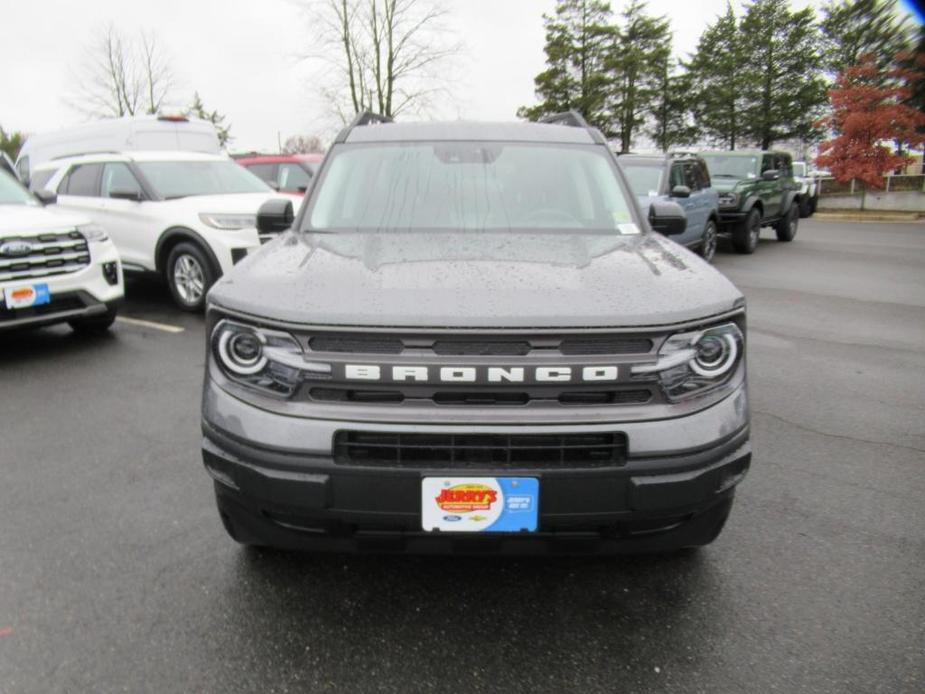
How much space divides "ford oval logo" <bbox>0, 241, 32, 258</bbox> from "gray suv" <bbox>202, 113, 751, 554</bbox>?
13.4ft

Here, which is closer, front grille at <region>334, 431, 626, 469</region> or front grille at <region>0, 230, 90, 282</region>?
front grille at <region>334, 431, 626, 469</region>

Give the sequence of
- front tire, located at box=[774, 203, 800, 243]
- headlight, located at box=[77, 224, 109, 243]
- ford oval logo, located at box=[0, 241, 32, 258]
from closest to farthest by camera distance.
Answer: ford oval logo, located at box=[0, 241, 32, 258], headlight, located at box=[77, 224, 109, 243], front tire, located at box=[774, 203, 800, 243]

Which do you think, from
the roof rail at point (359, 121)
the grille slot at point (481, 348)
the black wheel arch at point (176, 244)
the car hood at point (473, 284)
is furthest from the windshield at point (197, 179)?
the grille slot at point (481, 348)

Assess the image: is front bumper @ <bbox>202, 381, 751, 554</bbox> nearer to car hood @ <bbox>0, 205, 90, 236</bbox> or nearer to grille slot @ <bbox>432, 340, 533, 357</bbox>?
grille slot @ <bbox>432, 340, 533, 357</bbox>

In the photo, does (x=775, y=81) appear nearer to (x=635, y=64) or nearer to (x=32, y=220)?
(x=635, y=64)

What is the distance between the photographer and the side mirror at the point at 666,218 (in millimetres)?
3789

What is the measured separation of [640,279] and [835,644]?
1343 mm

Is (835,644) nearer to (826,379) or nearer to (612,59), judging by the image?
(826,379)

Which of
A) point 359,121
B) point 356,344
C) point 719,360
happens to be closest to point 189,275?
point 359,121

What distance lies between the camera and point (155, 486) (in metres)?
3.48

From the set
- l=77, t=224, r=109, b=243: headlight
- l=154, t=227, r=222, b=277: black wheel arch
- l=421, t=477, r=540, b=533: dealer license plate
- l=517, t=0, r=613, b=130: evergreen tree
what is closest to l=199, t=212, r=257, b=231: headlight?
l=154, t=227, r=222, b=277: black wheel arch

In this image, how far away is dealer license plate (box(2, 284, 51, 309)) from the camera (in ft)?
17.9

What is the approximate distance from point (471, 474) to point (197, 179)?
24.3ft

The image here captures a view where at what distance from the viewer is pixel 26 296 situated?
555 centimetres
